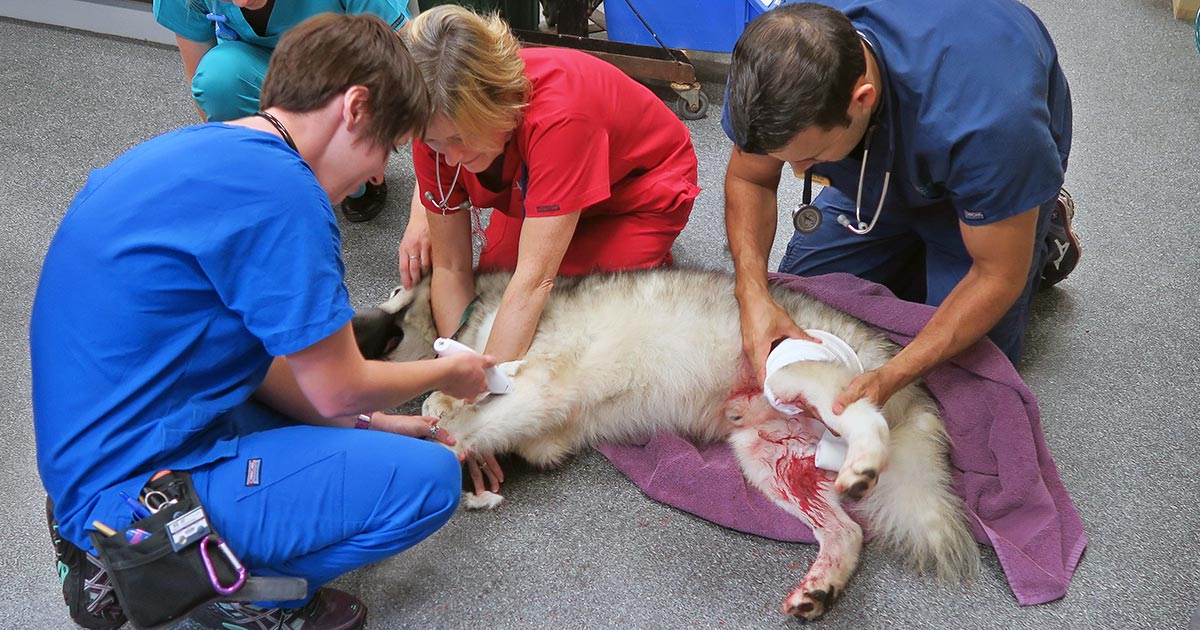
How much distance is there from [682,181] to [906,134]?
0.80m

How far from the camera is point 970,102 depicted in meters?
1.88

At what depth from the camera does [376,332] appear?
2.42 m

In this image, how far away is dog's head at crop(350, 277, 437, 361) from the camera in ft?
8.08

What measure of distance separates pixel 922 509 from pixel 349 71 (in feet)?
4.79

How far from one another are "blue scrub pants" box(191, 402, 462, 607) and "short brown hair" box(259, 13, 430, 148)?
0.57 m

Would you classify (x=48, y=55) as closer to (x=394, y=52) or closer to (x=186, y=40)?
(x=186, y=40)

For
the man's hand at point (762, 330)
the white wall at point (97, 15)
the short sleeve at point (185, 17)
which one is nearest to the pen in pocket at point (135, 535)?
the man's hand at point (762, 330)

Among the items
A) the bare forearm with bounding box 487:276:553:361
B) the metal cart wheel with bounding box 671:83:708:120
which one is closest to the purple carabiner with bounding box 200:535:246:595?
the bare forearm with bounding box 487:276:553:361

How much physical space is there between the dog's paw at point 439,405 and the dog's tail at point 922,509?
1.00m

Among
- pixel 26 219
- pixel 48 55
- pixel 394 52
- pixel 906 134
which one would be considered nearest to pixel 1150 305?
pixel 906 134

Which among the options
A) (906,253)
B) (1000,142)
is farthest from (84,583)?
(906,253)

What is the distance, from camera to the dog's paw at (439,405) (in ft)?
7.25

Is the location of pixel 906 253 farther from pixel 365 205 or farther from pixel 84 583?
pixel 84 583

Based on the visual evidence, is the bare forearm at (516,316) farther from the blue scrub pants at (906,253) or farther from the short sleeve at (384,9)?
the short sleeve at (384,9)
